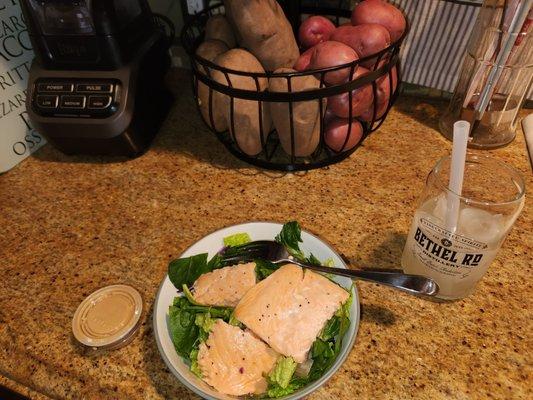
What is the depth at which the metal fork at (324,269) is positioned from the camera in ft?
1.61

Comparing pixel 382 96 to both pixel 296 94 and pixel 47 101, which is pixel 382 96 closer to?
pixel 296 94

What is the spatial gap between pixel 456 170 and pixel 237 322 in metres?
0.33

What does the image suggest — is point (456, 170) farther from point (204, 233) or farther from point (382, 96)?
point (204, 233)

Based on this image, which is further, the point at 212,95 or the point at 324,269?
the point at 212,95

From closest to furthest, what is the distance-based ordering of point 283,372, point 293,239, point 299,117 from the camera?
point 283,372 < point 293,239 < point 299,117

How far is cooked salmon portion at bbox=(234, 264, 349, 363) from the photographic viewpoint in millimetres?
479

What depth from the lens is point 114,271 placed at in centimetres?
66

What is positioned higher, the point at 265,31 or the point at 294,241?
the point at 265,31

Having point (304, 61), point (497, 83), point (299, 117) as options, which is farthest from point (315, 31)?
point (497, 83)

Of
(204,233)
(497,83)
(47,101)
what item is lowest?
(204,233)

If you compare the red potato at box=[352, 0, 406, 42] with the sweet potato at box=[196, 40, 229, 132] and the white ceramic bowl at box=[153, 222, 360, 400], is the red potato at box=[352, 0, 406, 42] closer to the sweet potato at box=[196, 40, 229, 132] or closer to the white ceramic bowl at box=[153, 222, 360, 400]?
the sweet potato at box=[196, 40, 229, 132]

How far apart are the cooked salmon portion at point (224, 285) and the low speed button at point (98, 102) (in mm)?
412

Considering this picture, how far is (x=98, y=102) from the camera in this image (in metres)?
0.76

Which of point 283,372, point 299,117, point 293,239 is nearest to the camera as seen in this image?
point 283,372
